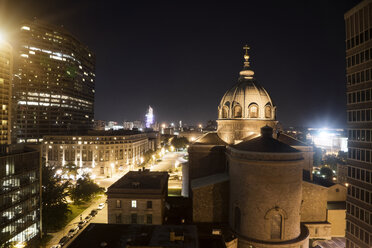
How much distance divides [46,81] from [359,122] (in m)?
123

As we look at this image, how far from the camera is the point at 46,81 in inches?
4540

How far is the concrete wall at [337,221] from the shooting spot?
34875 mm

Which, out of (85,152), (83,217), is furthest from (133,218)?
(85,152)

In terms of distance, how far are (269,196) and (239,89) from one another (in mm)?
19139

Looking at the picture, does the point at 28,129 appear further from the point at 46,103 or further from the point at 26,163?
the point at 26,163

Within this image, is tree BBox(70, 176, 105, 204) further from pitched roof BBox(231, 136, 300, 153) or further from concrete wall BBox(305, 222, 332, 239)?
concrete wall BBox(305, 222, 332, 239)

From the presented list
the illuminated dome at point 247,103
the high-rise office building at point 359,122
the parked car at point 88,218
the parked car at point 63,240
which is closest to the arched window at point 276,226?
the high-rise office building at point 359,122

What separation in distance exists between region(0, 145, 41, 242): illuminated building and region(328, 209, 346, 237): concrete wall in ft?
142

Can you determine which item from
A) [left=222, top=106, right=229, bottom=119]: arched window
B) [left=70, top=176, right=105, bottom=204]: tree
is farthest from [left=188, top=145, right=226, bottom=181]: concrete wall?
[left=70, top=176, right=105, bottom=204]: tree

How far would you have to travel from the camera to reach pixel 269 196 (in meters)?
27.9

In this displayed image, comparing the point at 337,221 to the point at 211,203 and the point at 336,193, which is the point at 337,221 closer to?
the point at 336,193

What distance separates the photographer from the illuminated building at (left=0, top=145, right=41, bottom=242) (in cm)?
3238

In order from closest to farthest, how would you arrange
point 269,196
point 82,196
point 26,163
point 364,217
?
point 269,196 → point 364,217 → point 26,163 → point 82,196

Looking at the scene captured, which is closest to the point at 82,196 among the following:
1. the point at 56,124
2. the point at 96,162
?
the point at 96,162
